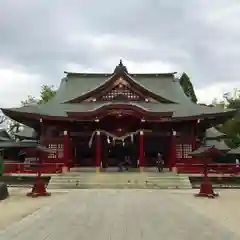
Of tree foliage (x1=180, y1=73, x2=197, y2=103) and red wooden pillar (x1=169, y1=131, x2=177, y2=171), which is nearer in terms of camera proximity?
red wooden pillar (x1=169, y1=131, x2=177, y2=171)

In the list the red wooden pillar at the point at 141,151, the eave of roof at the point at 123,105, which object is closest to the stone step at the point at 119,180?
the red wooden pillar at the point at 141,151

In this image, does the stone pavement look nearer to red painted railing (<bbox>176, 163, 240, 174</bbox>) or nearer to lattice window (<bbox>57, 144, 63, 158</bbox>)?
red painted railing (<bbox>176, 163, 240, 174</bbox>)

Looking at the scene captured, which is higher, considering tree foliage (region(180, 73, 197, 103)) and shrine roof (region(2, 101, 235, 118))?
tree foliage (region(180, 73, 197, 103))

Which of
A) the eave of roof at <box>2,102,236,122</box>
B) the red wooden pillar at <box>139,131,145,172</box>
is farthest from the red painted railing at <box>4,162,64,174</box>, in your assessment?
the red wooden pillar at <box>139,131,145,172</box>

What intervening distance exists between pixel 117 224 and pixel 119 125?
20.9 metres

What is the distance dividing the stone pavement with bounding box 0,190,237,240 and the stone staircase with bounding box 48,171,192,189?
9.84 meters

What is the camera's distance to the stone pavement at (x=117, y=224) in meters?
9.36

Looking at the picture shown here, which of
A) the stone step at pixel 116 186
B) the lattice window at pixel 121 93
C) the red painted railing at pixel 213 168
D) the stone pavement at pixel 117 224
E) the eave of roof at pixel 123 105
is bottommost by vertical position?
the stone pavement at pixel 117 224

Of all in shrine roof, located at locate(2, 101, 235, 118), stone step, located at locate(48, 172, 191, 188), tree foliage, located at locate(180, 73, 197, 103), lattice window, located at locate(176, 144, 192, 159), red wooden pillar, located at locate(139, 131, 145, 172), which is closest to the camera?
stone step, located at locate(48, 172, 191, 188)

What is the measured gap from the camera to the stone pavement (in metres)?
9.36

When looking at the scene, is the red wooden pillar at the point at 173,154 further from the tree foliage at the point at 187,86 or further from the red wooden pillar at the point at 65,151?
the tree foliage at the point at 187,86

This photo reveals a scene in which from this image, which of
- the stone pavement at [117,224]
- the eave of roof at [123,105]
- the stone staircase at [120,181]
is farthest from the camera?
the eave of roof at [123,105]

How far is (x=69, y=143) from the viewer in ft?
102

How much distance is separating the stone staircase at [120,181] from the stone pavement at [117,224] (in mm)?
9837
